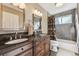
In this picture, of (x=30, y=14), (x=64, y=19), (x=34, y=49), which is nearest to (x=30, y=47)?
(x=34, y=49)

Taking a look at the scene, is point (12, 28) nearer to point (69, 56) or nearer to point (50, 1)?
point (50, 1)

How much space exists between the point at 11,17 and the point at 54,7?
0.69 meters

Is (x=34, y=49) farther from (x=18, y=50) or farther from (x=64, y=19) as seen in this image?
(x=64, y=19)

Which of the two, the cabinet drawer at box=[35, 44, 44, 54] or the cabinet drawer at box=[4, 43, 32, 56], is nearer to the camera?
the cabinet drawer at box=[4, 43, 32, 56]

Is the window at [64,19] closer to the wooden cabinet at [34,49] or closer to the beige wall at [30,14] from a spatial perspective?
the beige wall at [30,14]

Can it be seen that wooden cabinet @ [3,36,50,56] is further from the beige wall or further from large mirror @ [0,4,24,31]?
large mirror @ [0,4,24,31]

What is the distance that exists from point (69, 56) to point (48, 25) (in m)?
0.58

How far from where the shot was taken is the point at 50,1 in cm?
145

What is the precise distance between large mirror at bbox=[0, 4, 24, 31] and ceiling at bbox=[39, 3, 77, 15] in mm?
385

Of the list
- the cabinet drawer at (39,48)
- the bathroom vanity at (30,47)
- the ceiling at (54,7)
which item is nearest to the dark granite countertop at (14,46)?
the bathroom vanity at (30,47)

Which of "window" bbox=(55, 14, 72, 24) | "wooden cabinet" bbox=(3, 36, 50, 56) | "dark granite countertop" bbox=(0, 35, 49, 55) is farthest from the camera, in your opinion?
"window" bbox=(55, 14, 72, 24)

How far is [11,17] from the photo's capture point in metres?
1.39

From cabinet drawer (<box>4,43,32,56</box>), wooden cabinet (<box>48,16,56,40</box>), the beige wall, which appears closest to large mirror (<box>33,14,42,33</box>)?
the beige wall

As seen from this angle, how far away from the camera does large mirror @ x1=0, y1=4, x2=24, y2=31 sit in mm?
1317
